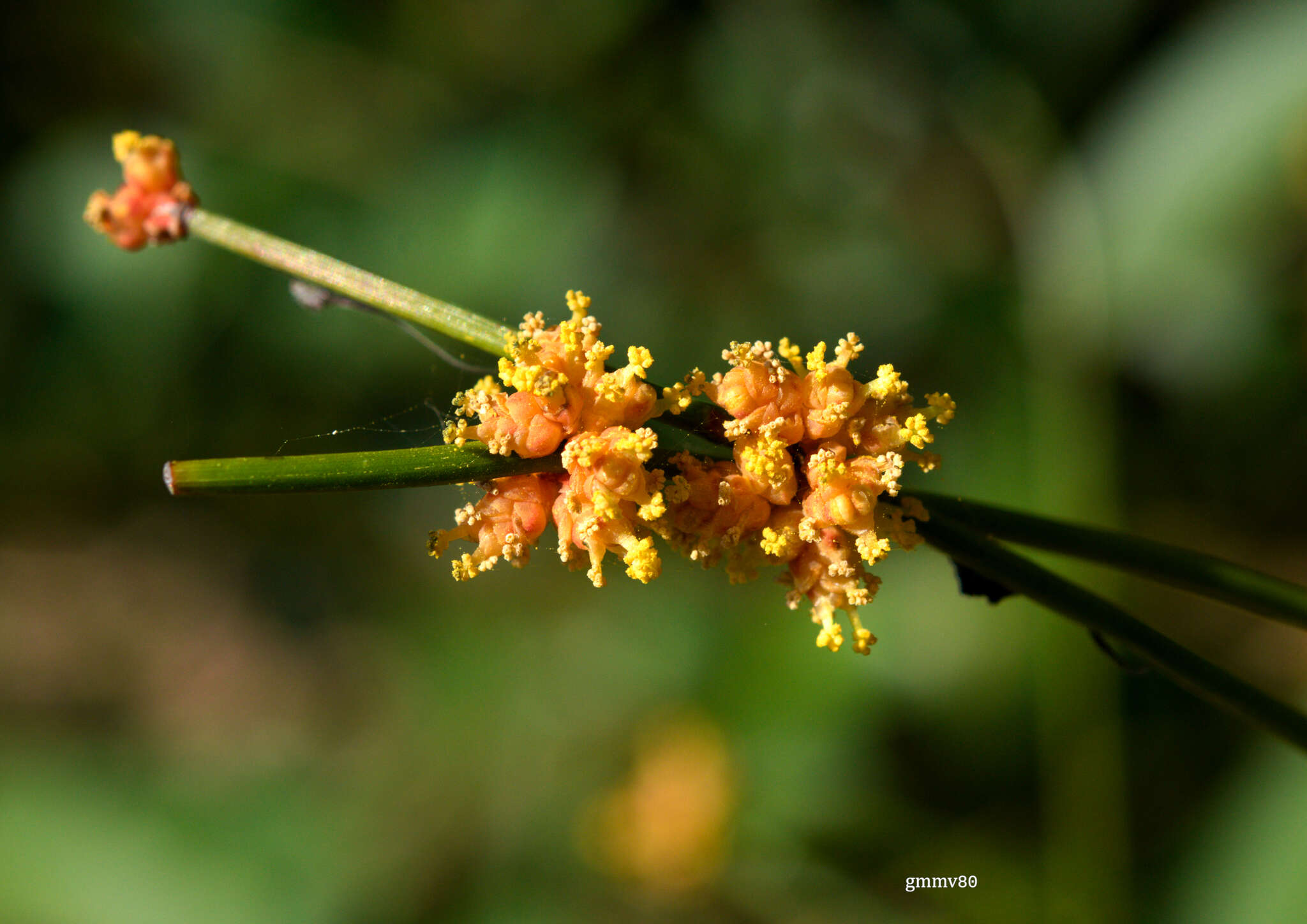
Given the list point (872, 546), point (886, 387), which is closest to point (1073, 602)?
point (872, 546)

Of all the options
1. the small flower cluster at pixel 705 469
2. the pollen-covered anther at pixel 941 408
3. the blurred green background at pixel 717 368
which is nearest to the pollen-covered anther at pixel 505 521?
the small flower cluster at pixel 705 469

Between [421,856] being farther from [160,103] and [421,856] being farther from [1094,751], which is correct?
[160,103]

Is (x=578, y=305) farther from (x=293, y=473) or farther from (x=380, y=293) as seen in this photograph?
(x=293, y=473)

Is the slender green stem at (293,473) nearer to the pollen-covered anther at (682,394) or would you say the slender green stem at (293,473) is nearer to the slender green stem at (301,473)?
the slender green stem at (301,473)

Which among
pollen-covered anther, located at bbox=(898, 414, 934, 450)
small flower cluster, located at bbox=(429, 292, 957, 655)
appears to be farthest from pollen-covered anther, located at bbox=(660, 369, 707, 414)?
pollen-covered anther, located at bbox=(898, 414, 934, 450)

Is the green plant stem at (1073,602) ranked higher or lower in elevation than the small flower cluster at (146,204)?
lower

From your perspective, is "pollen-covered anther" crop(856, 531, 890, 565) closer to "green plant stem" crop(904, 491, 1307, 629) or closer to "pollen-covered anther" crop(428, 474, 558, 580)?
"green plant stem" crop(904, 491, 1307, 629)
